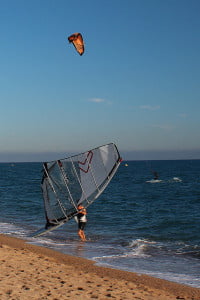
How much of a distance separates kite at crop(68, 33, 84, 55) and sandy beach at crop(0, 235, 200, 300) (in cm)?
819

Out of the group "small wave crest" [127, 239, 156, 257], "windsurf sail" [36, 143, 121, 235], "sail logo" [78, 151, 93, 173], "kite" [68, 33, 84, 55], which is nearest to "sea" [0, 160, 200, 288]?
"small wave crest" [127, 239, 156, 257]

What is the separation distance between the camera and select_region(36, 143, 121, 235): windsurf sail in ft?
48.8

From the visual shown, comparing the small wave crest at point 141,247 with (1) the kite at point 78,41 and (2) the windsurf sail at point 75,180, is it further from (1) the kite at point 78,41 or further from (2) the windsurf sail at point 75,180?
(1) the kite at point 78,41

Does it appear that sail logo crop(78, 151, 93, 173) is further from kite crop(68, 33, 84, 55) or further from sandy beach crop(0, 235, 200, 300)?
kite crop(68, 33, 84, 55)

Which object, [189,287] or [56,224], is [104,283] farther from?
[56,224]

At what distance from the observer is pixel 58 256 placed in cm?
1289

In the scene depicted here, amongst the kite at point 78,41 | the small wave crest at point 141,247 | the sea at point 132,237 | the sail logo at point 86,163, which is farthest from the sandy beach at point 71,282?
the kite at point 78,41

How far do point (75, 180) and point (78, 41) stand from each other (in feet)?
19.1

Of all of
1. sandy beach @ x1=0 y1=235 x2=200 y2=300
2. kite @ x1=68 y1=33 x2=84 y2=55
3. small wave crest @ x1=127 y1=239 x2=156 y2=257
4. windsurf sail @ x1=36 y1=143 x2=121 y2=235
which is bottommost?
small wave crest @ x1=127 y1=239 x2=156 y2=257

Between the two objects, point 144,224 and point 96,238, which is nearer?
point 96,238

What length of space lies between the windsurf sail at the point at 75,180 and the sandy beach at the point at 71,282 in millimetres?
3168

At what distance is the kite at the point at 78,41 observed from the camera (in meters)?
14.6

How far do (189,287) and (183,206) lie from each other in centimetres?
2333

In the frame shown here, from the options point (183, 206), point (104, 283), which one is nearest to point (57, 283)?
point (104, 283)
